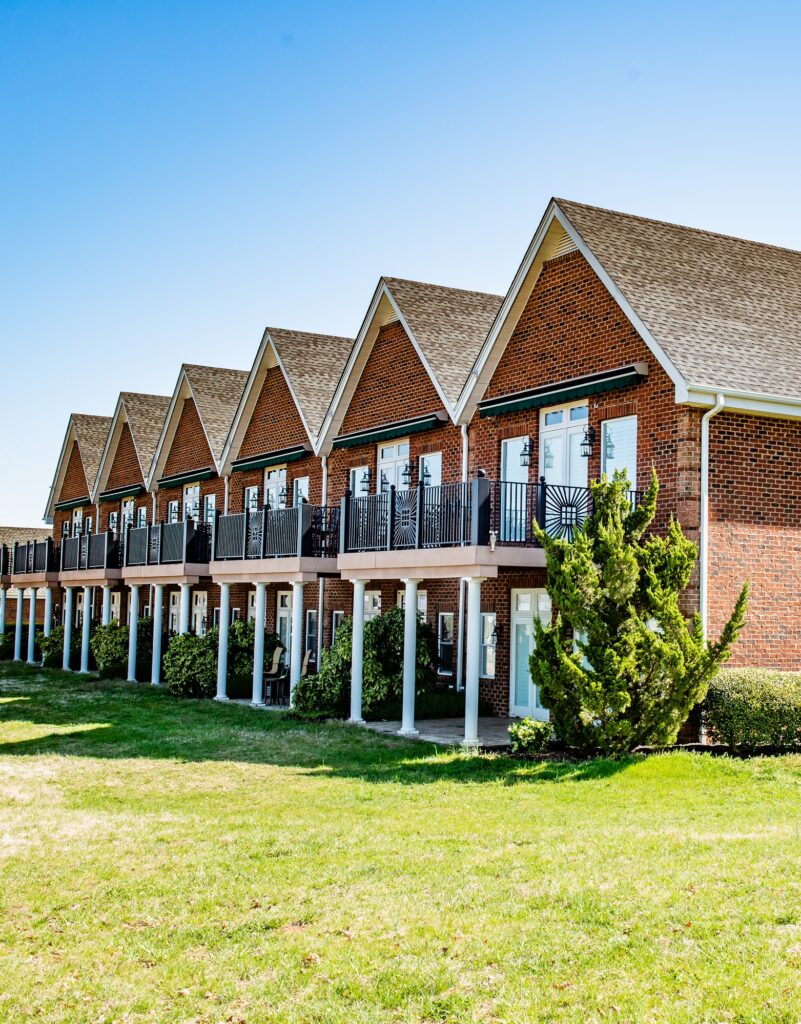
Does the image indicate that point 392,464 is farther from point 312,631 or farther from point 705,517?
point 705,517

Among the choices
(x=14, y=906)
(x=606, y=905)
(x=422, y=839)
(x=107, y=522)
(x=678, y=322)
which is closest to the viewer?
(x=606, y=905)

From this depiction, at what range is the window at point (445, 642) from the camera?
23672 millimetres

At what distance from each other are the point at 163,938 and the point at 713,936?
3.88 m

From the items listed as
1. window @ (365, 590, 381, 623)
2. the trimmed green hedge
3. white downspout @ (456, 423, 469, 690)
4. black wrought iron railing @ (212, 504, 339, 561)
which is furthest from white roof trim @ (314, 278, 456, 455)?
the trimmed green hedge

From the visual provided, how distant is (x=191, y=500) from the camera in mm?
36625

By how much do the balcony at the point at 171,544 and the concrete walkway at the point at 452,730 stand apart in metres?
11.1

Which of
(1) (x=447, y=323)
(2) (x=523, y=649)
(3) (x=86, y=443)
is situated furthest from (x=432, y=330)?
(3) (x=86, y=443)

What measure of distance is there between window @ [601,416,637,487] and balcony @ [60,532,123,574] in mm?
21880

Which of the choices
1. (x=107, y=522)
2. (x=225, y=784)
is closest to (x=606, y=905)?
(x=225, y=784)

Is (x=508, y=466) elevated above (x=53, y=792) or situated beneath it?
elevated above

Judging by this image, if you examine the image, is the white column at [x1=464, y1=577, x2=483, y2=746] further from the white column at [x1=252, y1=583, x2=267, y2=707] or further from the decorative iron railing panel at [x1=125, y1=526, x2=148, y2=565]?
the decorative iron railing panel at [x1=125, y1=526, x2=148, y2=565]

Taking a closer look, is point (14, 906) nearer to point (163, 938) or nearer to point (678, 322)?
point (163, 938)

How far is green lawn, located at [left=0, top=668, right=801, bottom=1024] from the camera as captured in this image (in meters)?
7.31

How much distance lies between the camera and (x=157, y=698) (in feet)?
93.4
